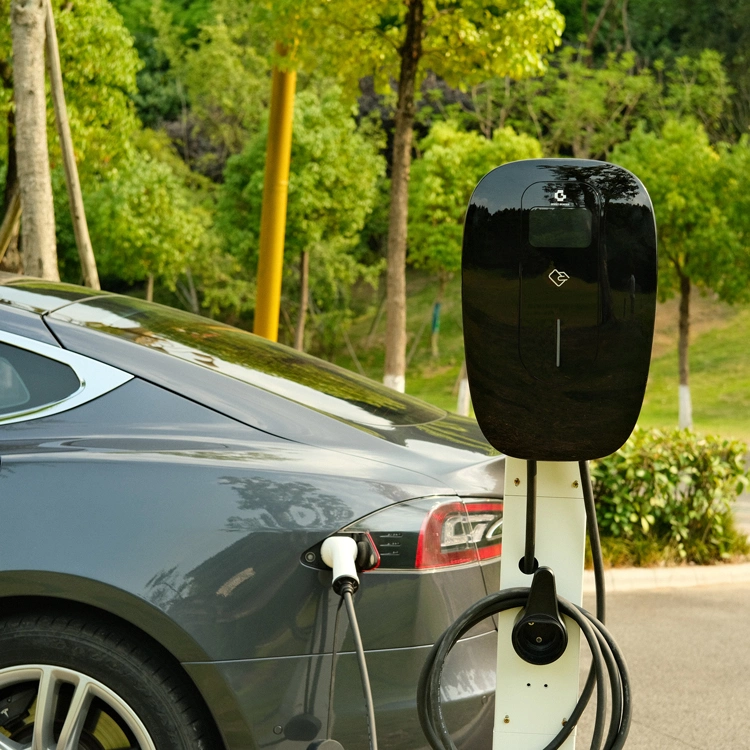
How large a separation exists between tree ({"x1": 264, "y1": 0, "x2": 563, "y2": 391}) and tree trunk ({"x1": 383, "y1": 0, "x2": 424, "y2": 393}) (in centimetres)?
1

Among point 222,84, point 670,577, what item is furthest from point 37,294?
point 222,84

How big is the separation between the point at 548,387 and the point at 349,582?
23.9 inches

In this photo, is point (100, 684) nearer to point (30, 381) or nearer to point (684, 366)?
point (30, 381)

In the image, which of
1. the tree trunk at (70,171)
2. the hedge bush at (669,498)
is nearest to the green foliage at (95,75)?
the tree trunk at (70,171)

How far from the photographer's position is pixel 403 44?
10.3 meters

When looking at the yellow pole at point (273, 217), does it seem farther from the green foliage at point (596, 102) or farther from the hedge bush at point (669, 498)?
the green foliage at point (596, 102)

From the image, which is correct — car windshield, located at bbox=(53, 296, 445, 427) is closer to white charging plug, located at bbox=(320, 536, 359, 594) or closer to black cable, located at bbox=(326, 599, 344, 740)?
white charging plug, located at bbox=(320, 536, 359, 594)

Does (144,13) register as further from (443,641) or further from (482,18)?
(443,641)

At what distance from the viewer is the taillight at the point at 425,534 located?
90.7 inches

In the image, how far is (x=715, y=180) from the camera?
2061 centimetres

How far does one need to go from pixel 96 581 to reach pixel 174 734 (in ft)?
1.30

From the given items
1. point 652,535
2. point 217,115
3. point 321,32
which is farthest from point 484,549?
point 217,115

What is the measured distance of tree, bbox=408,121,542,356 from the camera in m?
29.7

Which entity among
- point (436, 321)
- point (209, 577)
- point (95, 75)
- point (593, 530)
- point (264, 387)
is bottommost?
point (436, 321)
